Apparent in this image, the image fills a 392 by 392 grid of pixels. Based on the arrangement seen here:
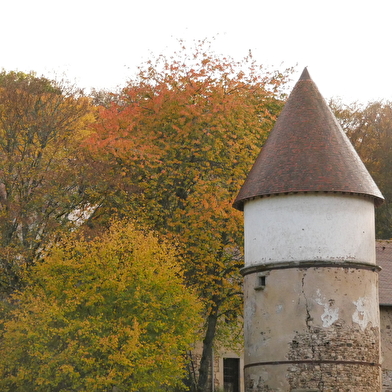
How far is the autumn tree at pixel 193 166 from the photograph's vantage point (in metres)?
29.3

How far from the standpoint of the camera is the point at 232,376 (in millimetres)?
36219

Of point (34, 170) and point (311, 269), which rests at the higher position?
point (34, 170)

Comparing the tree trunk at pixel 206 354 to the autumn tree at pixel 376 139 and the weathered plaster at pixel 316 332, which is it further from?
the autumn tree at pixel 376 139

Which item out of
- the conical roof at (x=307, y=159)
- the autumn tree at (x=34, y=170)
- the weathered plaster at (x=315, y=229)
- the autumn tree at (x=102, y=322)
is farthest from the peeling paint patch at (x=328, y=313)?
the autumn tree at (x=34, y=170)

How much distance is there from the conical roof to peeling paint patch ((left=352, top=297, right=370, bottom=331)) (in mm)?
3183

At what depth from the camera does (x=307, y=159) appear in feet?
81.3

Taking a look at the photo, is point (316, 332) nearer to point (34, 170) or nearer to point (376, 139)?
point (34, 170)

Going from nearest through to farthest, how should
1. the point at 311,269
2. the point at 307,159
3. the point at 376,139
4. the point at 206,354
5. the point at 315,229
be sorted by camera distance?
1. the point at 311,269
2. the point at 315,229
3. the point at 307,159
4. the point at 206,354
5. the point at 376,139

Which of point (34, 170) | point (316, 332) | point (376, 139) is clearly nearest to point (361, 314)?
point (316, 332)

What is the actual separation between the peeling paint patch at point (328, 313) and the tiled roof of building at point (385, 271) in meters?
7.29

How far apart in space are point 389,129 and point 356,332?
29884 millimetres

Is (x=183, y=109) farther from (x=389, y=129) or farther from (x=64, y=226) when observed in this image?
(x=389, y=129)

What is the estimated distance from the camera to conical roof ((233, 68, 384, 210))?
24328 mm

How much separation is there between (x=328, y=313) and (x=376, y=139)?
29.5 m
